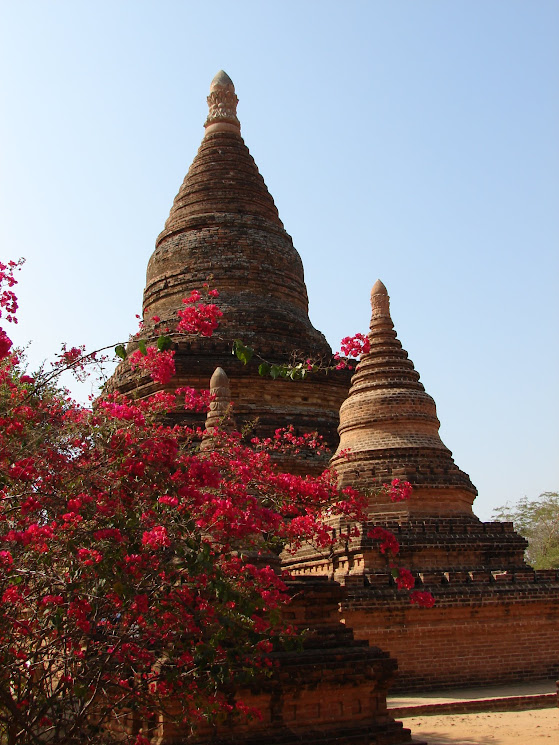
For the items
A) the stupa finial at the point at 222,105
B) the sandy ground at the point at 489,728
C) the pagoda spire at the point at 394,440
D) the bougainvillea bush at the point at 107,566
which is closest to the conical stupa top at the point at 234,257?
the stupa finial at the point at 222,105

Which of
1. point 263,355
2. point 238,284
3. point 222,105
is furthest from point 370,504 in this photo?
point 222,105

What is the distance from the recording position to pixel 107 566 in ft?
19.4

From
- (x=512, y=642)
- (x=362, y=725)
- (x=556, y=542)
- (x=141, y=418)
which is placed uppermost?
(x=556, y=542)

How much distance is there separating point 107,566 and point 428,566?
9.50 metres

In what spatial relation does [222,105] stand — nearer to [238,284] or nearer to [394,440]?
[238,284]

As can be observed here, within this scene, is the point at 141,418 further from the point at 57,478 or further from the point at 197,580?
the point at 197,580

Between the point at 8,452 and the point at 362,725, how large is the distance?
505cm

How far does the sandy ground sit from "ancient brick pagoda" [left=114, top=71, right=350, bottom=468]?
26.9 ft

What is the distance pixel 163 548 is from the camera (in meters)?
6.31

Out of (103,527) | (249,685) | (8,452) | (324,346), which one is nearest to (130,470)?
(103,527)

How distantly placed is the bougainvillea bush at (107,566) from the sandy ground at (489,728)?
159 inches

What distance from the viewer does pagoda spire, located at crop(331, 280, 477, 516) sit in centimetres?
1524

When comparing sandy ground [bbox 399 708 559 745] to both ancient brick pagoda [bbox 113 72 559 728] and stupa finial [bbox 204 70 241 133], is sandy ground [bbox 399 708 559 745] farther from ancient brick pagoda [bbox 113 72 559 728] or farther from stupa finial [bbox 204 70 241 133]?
stupa finial [bbox 204 70 241 133]

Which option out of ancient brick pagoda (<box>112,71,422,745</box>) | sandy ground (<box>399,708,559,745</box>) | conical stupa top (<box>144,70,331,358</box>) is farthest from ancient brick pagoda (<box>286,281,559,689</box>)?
conical stupa top (<box>144,70,331,358</box>)
